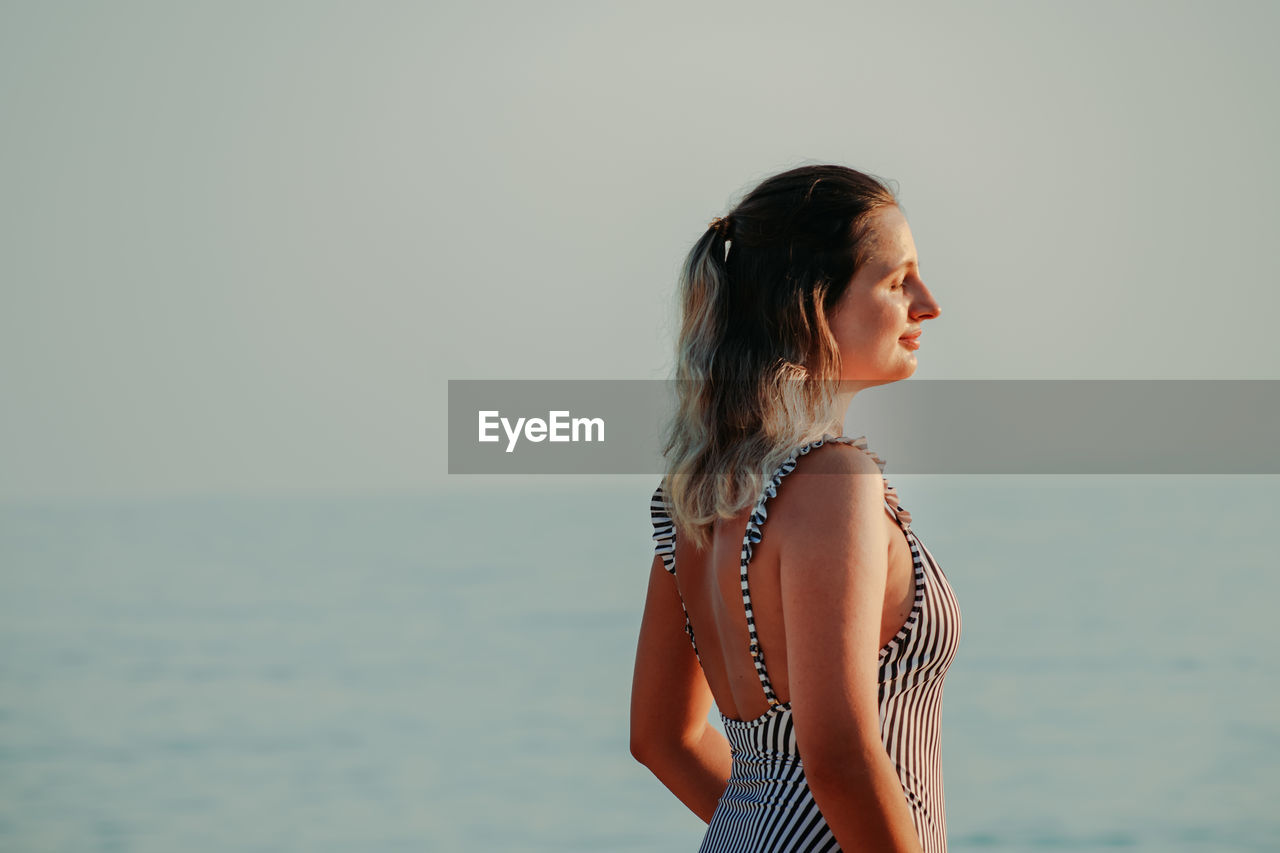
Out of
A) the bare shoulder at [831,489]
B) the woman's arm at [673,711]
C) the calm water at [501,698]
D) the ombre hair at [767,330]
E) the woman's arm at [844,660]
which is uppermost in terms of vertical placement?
the ombre hair at [767,330]

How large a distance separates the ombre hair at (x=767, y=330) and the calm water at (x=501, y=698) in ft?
20.2

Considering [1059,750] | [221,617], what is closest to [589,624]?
[221,617]

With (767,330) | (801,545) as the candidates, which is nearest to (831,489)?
(801,545)

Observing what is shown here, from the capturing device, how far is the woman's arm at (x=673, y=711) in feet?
5.94

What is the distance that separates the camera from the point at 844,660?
136cm

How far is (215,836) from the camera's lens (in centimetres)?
757

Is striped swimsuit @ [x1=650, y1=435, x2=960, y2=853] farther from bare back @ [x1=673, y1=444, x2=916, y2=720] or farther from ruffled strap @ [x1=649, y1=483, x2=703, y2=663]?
ruffled strap @ [x1=649, y1=483, x2=703, y2=663]

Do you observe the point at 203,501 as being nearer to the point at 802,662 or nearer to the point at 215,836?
the point at 215,836

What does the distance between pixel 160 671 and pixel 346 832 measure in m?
5.33

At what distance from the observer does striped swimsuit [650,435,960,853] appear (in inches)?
58.9

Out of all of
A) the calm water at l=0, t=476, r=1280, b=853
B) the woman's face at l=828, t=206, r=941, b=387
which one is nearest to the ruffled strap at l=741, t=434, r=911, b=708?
the woman's face at l=828, t=206, r=941, b=387
